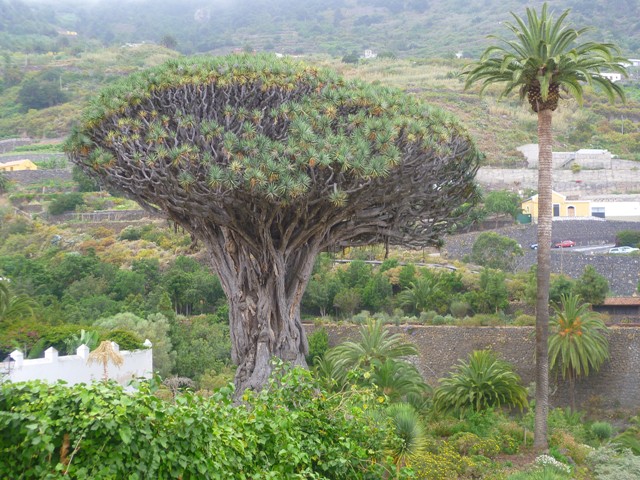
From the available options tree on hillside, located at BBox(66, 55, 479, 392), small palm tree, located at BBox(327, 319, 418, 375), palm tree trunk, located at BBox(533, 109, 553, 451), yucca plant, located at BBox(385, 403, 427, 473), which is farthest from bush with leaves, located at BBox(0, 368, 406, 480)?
small palm tree, located at BBox(327, 319, 418, 375)

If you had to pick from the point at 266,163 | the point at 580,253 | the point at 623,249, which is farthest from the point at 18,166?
the point at 266,163

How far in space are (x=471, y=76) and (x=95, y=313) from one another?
19.9m

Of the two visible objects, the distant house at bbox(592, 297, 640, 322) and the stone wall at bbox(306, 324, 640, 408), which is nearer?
the stone wall at bbox(306, 324, 640, 408)

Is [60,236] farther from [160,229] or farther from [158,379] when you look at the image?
[158,379]

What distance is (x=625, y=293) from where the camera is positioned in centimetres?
3322

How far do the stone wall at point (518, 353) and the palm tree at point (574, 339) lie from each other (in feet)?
3.86

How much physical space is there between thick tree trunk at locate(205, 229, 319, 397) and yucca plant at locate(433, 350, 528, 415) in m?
3.10

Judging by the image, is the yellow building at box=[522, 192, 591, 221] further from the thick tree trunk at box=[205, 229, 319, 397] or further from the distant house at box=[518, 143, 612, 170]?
the thick tree trunk at box=[205, 229, 319, 397]

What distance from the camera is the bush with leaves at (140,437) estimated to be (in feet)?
19.8

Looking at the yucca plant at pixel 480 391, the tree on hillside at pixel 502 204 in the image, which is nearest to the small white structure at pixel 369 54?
the tree on hillside at pixel 502 204

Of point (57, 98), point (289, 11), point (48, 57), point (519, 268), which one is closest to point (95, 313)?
point (519, 268)

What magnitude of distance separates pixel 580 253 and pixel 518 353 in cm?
1373

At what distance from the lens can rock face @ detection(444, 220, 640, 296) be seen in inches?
1326

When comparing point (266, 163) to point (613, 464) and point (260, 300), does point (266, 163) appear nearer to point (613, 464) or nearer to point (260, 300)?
point (260, 300)
